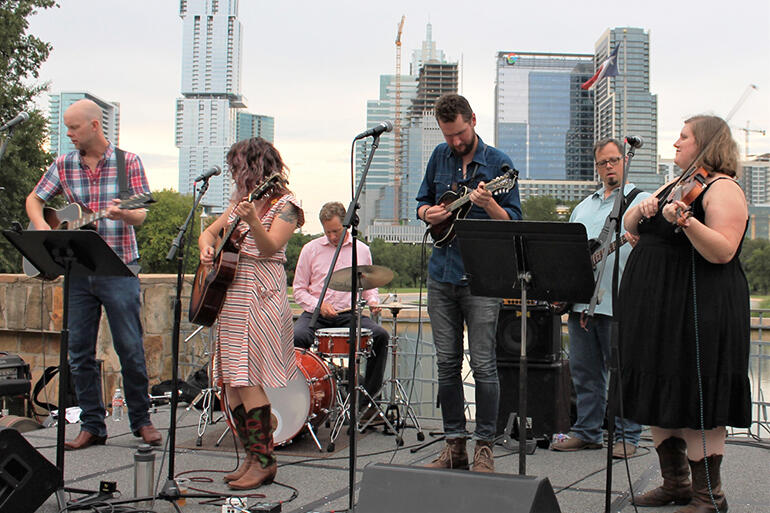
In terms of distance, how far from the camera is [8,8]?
2048 cm

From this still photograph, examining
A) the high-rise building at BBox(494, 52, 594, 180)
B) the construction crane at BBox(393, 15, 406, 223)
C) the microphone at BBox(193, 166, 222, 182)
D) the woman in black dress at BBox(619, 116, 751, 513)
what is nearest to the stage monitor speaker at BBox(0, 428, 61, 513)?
the microphone at BBox(193, 166, 222, 182)

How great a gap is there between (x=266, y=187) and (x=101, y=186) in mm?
1623

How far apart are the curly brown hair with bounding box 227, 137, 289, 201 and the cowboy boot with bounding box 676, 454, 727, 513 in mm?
2494

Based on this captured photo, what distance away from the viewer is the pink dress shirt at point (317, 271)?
615cm

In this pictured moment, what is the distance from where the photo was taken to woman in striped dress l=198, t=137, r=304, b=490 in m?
3.91

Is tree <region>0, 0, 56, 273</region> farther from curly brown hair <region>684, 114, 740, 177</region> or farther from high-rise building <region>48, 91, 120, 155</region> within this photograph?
curly brown hair <region>684, 114, 740, 177</region>

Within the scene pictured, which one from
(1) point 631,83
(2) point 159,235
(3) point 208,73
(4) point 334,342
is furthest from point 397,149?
(4) point 334,342

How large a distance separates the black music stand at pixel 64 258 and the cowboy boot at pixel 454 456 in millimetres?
1995

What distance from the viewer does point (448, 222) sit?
4094 mm

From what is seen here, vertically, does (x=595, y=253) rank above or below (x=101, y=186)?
below

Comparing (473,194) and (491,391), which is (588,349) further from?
(473,194)

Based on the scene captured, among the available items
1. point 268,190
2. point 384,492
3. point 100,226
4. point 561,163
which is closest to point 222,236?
point 268,190

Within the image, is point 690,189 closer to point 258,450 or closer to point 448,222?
point 448,222

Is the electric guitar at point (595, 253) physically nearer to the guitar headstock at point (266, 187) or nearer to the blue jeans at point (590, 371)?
the blue jeans at point (590, 371)
